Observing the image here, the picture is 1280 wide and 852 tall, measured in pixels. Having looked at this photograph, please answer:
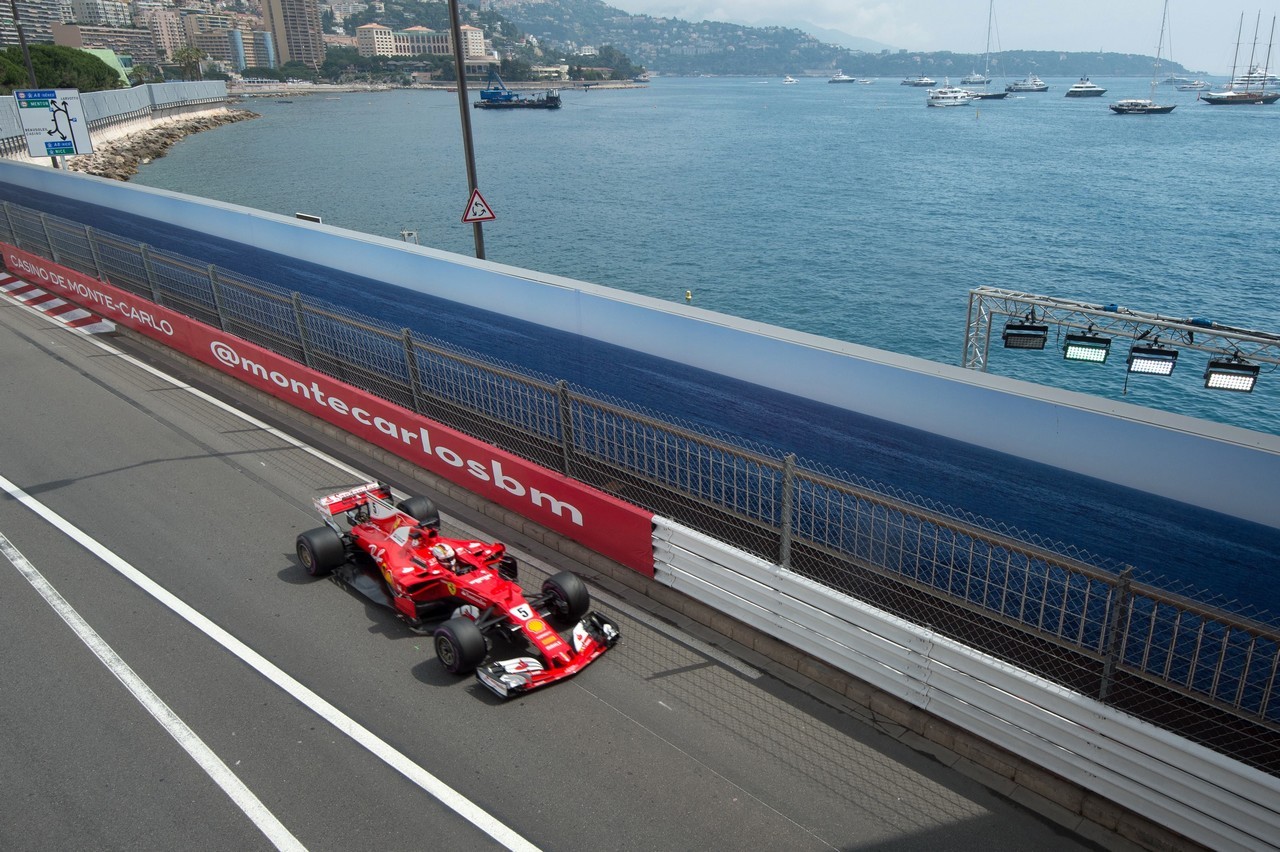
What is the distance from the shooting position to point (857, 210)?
57.8 meters

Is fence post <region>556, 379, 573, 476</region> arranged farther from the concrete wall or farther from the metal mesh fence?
the concrete wall

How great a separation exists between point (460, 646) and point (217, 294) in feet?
30.0

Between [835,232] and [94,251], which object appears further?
[835,232]

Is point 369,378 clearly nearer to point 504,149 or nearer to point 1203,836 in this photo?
point 1203,836

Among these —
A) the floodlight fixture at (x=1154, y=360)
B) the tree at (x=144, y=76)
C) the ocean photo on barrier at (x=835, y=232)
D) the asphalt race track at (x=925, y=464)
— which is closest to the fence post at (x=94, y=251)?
the ocean photo on barrier at (x=835, y=232)

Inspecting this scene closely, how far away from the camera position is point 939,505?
27.3 ft

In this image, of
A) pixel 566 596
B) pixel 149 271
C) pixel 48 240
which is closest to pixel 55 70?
pixel 48 240

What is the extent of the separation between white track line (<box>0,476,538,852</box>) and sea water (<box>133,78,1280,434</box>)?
17336mm

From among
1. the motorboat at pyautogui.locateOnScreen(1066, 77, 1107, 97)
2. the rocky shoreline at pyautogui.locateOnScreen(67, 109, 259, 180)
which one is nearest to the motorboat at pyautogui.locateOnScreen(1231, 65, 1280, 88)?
the motorboat at pyautogui.locateOnScreen(1066, 77, 1107, 97)

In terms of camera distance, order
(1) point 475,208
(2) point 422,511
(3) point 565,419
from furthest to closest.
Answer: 1. (1) point 475,208
2. (2) point 422,511
3. (3) point 565,419

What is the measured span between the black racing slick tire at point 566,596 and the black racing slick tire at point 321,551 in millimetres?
2247

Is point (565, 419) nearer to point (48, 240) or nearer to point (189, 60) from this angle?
A: point (48, 240)

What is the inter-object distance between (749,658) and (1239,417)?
24.8 m

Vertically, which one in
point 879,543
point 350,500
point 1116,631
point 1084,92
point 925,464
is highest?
point 1116,631
